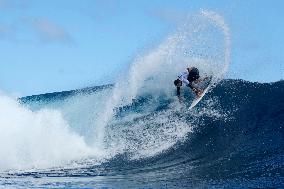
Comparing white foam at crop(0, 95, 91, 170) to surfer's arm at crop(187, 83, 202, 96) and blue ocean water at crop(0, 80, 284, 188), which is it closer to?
blue ocean water at crop(0, 80, 284, 188)

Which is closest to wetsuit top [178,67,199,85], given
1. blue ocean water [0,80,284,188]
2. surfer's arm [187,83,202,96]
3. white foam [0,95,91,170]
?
surfer's arm [187,83,202,96]

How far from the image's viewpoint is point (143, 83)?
23.2 m

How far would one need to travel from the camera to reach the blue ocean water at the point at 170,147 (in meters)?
9.86

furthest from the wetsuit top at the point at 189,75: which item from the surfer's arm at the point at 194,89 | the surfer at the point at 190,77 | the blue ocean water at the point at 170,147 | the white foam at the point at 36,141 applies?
the white foam at the point at 36,141

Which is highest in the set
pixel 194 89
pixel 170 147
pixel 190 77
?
pixel 190 77

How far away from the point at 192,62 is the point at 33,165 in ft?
42.6

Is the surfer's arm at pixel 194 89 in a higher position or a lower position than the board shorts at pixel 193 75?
lower

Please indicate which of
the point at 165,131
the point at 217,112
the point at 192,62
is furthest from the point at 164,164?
the point at 192,62

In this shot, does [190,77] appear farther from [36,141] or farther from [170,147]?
[36,141]

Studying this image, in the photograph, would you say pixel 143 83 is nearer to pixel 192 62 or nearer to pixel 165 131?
pixel 192 62

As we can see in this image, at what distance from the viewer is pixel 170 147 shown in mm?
13586

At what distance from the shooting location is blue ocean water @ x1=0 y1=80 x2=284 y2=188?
9859 millimetres

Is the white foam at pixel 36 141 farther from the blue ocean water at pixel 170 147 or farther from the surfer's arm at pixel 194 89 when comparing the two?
the surfer's arm at pixel 194 89

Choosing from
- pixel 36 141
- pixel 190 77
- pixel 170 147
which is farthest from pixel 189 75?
pixel 36 141
